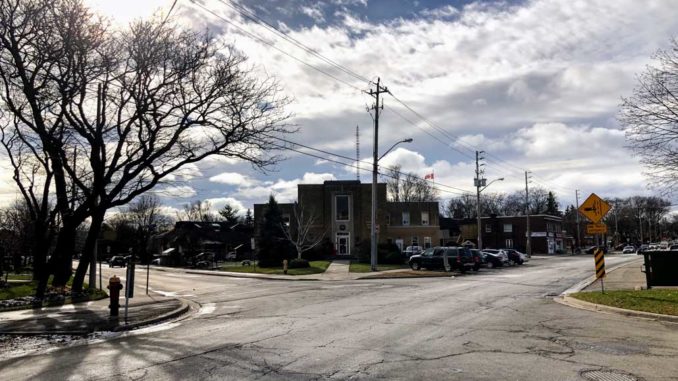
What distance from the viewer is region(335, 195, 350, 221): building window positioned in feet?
205

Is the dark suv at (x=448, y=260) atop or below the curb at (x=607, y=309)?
atop

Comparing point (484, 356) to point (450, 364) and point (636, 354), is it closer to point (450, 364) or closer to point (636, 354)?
point (450, 364)

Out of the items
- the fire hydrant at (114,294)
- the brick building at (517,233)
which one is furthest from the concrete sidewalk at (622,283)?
the brick building at (517,233)

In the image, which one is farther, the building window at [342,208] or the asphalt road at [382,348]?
the building window at [342,208]

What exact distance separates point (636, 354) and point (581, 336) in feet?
5.98

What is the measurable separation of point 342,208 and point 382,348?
174 feet

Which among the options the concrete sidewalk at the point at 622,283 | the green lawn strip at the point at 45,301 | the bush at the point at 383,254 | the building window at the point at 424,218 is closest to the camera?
the green lawn strip at the point at 45,301

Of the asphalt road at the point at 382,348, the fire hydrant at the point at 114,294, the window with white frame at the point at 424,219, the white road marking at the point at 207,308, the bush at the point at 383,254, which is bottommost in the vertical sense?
the white road marking at the point at 207,308

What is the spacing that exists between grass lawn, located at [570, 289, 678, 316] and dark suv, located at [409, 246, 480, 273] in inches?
671

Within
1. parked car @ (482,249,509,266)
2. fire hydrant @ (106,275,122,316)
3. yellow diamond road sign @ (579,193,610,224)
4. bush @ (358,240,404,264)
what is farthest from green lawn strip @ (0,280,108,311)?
parked car @ (482,249,509,266)

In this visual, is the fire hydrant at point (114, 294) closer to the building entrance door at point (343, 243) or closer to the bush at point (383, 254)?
the bush at point (383, 254)

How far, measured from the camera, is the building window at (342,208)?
62.4 m

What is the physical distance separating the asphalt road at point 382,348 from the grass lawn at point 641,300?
1100 millimetres

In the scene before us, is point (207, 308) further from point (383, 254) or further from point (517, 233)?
point (517, 233)
